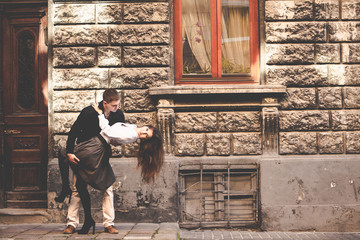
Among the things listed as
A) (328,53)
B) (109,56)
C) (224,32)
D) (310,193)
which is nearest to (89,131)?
(109,56)

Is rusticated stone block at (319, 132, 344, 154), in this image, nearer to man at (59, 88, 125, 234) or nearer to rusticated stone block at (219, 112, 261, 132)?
rusticated stone block at (219, 112, 261, 132)

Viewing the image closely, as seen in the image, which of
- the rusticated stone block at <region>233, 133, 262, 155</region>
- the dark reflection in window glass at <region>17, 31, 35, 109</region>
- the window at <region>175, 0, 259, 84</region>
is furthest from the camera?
the dark reflection in window glass at <region>17, 31, 35, 109</region>

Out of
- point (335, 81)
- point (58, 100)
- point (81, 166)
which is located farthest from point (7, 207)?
point (335, 81)

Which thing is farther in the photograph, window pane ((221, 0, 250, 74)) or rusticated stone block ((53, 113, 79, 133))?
window pane ((221, 0, 250, 74))

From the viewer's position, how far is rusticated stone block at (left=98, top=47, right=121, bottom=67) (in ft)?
21.9

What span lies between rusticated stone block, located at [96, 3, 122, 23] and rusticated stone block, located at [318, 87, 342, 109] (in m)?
3.59

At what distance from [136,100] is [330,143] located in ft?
10.7

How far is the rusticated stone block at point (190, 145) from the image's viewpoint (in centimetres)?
662

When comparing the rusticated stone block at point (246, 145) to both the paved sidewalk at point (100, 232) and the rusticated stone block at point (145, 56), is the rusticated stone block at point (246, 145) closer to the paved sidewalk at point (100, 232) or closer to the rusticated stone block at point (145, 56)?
the paved sidewalk at point (100, 232)

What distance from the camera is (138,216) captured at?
6.46 metres

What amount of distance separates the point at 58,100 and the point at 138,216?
91.3 inches

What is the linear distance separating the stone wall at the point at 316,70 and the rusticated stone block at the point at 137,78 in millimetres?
1791

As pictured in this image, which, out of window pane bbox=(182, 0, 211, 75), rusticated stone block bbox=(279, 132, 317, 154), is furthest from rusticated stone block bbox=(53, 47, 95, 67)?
rusticated stone block bbox=(279, 132, 317, 154)

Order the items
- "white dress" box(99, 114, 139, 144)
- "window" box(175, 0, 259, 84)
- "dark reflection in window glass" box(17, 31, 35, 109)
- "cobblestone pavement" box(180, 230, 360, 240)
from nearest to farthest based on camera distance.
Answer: "white dress" box(99, 114, 139, 144) < "cobblestone pavement" box(180, 230, 360, 240) < "window" box(175, 0, 259, 84) < "dark reflection in window glass" box(17, 31, 35, 109)
